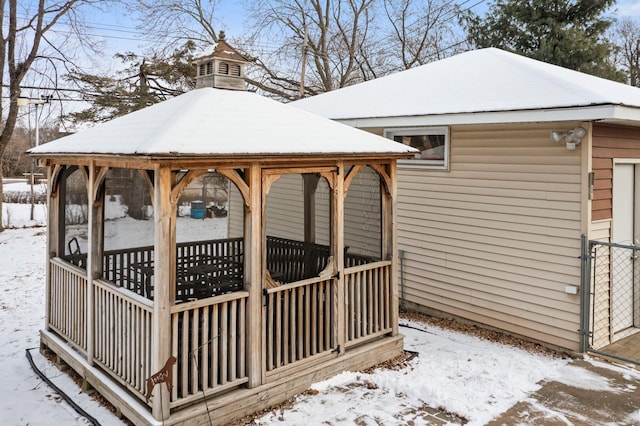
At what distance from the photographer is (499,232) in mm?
5898

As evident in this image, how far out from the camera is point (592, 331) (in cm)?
525

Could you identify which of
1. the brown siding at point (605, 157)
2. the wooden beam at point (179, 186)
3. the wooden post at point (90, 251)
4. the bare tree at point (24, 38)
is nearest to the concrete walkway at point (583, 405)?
the brown siding at point (605, 157)

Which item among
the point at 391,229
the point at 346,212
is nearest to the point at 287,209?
the point at 346,212

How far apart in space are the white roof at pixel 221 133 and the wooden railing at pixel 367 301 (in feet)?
4.08

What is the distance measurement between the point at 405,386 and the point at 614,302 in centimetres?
296

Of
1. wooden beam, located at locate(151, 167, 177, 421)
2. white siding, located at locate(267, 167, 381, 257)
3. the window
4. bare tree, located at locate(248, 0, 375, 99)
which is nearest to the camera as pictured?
wooden beam, located at locate(151, 167, 177, 421)

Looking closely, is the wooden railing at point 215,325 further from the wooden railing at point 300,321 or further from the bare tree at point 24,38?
the bare tree at point 24,38

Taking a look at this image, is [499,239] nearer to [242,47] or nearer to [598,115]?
[598,115]

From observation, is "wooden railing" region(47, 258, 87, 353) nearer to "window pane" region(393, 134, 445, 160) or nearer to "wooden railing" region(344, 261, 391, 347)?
"wooden railing" region(344, 261, 391, 347)

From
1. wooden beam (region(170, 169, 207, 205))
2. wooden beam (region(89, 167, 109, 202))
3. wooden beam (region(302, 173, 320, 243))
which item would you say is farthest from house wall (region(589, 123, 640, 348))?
wooden beam (region(89, 167, 109, 202))

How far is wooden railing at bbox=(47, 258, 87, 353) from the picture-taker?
4.66 m

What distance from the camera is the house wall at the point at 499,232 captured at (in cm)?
531

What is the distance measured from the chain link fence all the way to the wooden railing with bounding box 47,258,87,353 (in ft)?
16.9

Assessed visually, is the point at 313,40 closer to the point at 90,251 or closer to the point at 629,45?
the point at 629,45
